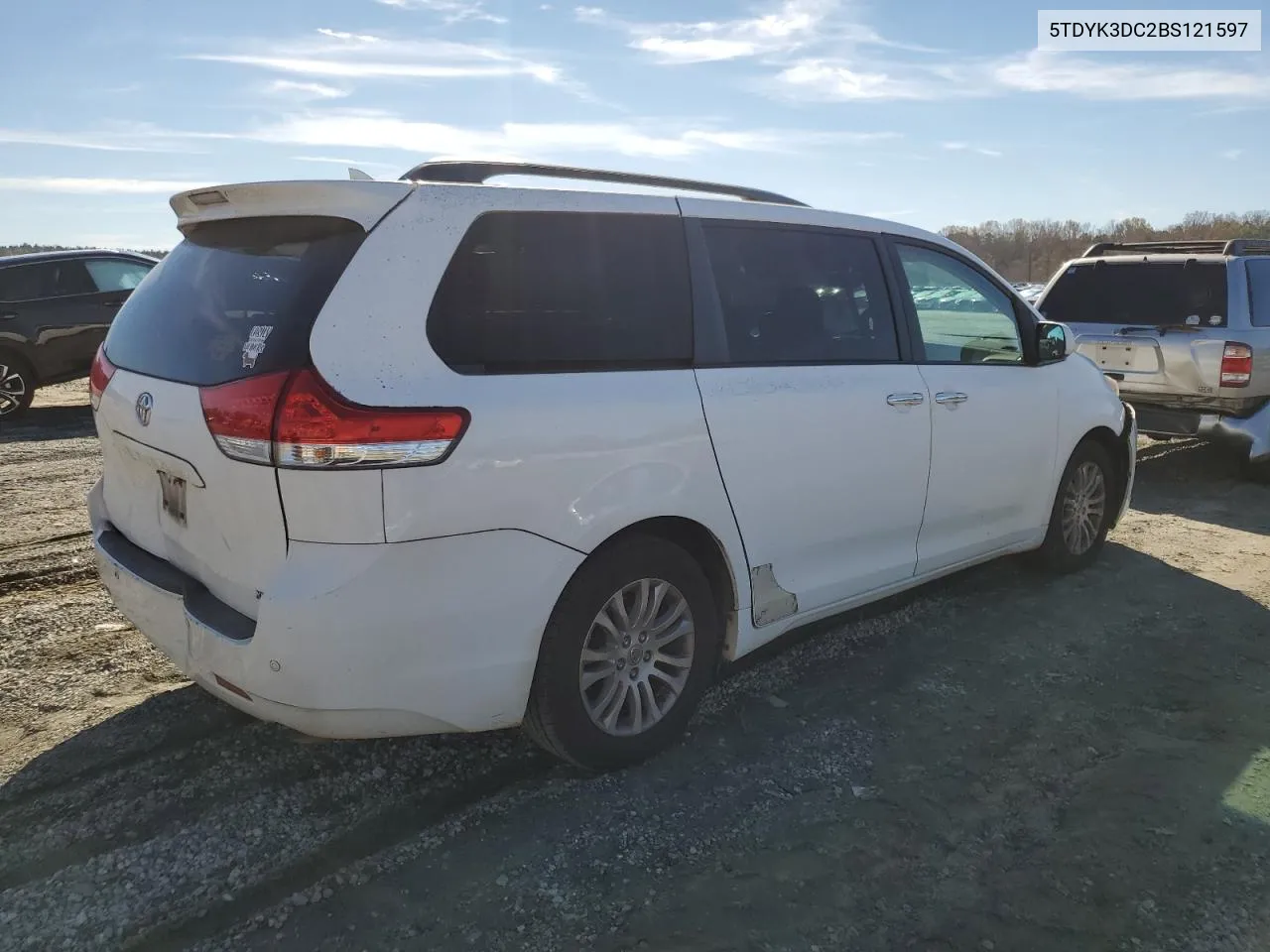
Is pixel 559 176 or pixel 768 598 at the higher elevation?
pixel 559 176

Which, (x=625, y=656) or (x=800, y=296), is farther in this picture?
(x=800, y=296)

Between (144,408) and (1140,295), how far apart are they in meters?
7.77

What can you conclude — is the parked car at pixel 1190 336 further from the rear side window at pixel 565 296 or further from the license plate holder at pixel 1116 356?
the rear side window at pixel 565 296

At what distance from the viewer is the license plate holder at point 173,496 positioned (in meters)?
2.88

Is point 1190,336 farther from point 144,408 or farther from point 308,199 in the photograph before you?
point 144,408

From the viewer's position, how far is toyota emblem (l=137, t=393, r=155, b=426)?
2.94 metres

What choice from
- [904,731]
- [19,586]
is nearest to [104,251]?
[19,586]

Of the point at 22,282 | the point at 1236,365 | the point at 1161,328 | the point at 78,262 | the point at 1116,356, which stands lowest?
the point at 1236,365

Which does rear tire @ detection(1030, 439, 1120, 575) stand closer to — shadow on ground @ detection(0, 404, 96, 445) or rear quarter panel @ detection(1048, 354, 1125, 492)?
rear quarter panel @ detection(1048, 354, 1125, 492)

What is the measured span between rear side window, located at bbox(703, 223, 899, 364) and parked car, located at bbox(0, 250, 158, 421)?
383 inches

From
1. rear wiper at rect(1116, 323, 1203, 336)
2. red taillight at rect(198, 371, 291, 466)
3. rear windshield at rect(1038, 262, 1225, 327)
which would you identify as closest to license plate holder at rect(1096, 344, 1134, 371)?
rear wiper at rect(1116, 323, 1203, 336)

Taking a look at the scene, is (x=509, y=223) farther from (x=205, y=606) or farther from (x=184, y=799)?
(x=184, y=799)

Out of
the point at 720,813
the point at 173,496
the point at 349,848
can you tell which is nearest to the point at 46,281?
the point at 173,496

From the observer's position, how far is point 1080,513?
534cm
